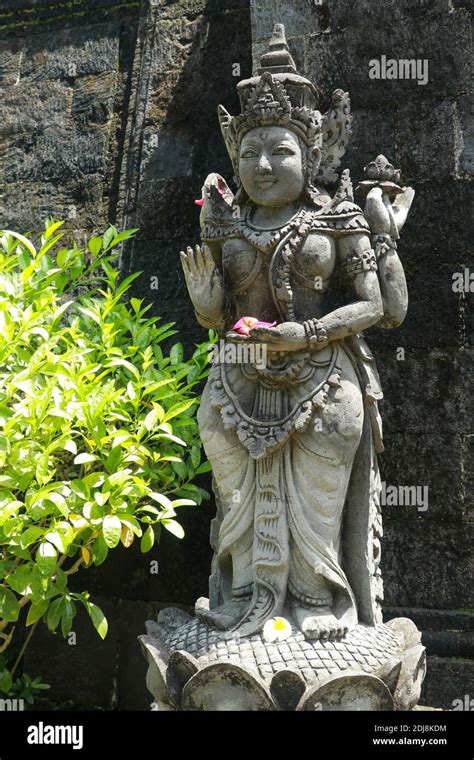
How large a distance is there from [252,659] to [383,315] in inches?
63.2

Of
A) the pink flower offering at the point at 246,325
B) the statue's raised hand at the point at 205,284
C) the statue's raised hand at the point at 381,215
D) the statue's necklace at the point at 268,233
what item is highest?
the statue's raised hand at the point at 381,215

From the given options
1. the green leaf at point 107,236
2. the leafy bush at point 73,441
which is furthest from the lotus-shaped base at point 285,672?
the green leaf at point 107,236

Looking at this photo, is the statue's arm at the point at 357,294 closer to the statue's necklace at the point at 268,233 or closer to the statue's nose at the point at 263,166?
the statue's necklace at the point at 268,233

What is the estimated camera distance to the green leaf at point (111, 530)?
4.49 m

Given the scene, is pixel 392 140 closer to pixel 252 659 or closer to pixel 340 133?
pixel 340 133

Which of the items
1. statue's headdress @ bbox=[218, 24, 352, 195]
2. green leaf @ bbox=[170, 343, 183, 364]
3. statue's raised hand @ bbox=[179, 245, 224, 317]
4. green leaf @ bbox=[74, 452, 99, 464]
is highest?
statue's headdress @ bbox=[218, 24, 352, 195]

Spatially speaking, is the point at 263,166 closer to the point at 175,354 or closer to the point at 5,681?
the point at 175,354

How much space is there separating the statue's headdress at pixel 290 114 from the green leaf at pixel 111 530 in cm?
178

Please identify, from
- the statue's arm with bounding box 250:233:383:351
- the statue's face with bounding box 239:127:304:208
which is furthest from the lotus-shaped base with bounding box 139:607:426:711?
the statue's face with bounding box 239:127:304:208

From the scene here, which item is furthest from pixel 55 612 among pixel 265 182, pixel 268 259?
pixel 265 182

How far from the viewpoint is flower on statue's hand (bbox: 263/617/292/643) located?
3770 millimetres

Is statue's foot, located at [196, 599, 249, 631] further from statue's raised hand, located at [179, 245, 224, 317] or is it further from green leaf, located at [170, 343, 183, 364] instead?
green leaf, located at [170, 343, 183, 364]

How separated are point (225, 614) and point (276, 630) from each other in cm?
32

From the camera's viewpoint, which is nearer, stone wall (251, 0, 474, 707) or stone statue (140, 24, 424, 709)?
stone statue (140, 24, 424, 709)
